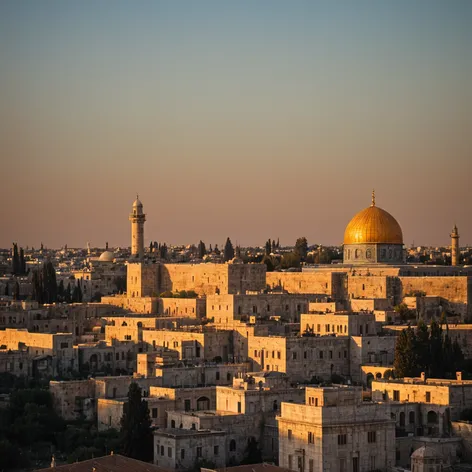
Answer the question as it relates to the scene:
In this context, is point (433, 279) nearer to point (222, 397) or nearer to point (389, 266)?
point (389, 266)

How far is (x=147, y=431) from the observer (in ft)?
159

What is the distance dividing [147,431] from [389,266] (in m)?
31.7

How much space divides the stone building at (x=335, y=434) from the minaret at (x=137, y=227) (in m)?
46.1

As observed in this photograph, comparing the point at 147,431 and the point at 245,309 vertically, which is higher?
the point at 245,309

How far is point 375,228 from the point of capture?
79750 mm

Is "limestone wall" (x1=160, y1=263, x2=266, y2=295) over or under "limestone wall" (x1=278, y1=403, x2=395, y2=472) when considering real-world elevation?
over

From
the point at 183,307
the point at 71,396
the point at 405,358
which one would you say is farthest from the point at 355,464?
the point at 183,307

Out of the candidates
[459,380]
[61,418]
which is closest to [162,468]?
[61,418]

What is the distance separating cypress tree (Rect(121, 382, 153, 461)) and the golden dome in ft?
107

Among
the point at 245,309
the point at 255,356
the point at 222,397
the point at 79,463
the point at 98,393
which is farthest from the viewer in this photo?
the point at 245,309

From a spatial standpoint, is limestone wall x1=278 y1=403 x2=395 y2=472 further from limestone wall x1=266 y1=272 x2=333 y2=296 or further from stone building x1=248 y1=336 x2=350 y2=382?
limestone wall x1=266 y1=272 x2=333 y2=296

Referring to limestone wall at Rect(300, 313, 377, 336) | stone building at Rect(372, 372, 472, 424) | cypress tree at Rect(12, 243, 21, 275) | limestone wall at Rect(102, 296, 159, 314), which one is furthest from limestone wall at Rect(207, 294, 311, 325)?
cypress tree at Rect(12, 243, 21, 275)

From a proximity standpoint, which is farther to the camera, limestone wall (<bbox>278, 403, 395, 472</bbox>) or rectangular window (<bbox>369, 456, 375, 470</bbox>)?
rectangular window (<bbox>369, 456, 375, 470</bbox>)

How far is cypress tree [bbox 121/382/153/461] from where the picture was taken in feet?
158
